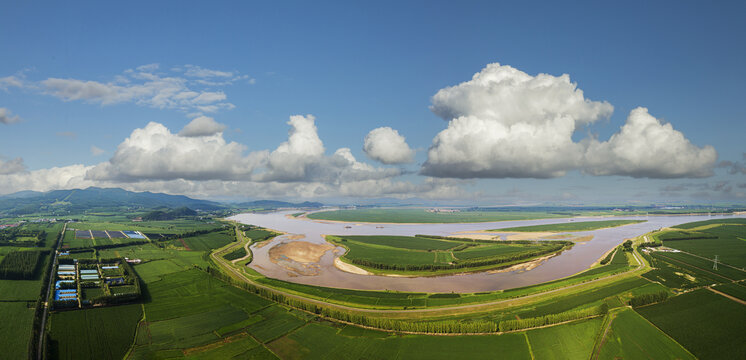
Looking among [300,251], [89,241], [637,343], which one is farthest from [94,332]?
[89,241]

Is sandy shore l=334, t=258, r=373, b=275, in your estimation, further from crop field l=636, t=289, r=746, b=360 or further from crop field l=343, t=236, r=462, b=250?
crop field l=636, t=289, r=746, b=360

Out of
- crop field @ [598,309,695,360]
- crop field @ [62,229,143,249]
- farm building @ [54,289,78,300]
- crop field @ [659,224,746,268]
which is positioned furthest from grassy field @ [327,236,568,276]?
crop field @ [62,229,143,249]

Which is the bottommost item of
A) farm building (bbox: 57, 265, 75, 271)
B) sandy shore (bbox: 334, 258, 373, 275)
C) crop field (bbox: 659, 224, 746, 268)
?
farm building (bbox: 57, 265, 75, 271)

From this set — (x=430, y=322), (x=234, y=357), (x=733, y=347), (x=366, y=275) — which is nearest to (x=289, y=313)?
(x=234, y=357)

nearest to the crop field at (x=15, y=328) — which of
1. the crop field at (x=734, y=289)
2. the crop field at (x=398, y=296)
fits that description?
the crop field at (x=398, y=296)

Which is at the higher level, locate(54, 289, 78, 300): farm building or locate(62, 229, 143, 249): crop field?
locate(54, 289, 78, 300): farm building

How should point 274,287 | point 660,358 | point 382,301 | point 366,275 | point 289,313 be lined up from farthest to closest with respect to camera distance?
point 366,275, point 274,287, point 382,301, point 289,313, point 660,358

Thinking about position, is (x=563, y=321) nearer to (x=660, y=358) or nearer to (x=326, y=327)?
(x=660, y=358)

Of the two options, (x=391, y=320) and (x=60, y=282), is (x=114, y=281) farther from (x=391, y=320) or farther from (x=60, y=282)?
(x=391, y=320)
